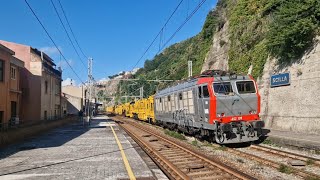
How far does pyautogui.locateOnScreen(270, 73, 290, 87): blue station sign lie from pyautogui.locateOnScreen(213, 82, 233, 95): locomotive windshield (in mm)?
6343

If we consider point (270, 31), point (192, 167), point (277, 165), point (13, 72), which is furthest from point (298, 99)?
point (13, 72)

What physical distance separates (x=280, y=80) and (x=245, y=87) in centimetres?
630

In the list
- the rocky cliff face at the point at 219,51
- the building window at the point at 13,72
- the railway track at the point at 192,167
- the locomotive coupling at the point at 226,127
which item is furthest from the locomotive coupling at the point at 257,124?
the rocky cliff face at the point at 219,51

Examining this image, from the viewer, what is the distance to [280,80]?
23.1m

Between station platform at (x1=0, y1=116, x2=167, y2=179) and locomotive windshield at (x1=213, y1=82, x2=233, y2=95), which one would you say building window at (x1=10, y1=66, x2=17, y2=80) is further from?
locomotive windshield at (x1=213, y1=82, x2=233, y2=95)

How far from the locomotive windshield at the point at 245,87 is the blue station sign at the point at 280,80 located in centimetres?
542

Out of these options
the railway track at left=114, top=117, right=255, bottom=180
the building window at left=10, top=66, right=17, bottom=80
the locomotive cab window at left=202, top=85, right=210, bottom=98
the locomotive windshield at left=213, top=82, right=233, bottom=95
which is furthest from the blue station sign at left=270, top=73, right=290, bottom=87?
the building window at left=10, top=66, right=17, bottom=80

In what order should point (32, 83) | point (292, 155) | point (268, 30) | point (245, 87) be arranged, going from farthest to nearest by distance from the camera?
point (32, 83), point (268, 30), point (245, 87), point (292, 155)

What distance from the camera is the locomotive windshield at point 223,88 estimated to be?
17.3 meters

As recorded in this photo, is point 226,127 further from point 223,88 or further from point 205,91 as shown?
point 205,91

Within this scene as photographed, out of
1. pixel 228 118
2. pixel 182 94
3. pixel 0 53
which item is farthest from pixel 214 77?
pixel 0 53

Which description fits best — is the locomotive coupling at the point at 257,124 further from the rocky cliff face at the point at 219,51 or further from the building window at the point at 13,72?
the rocky cliff face at the point at 219,51

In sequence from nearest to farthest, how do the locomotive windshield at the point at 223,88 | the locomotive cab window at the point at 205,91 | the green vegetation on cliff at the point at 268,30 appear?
the locomotive windshield at the point at 223,88
the locomotive cab window at the point at 205,91
the green vegetation on cliff at the point at 268,30

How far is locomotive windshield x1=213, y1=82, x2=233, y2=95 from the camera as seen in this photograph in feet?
56.7
